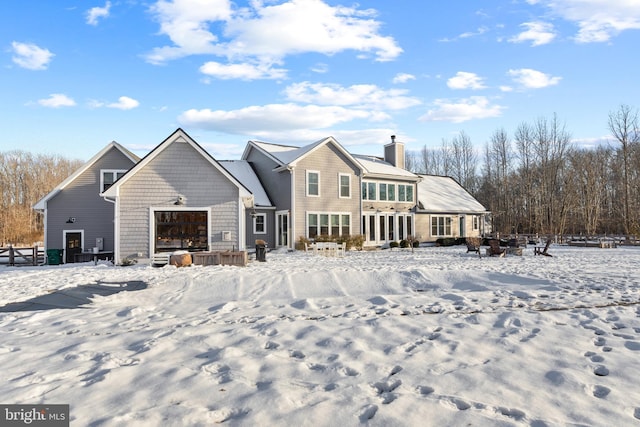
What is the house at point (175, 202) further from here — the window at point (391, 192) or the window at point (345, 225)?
the window at point (391, 192)

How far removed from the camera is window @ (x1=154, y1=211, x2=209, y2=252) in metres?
17.9

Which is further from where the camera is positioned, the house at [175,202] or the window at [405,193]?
the window at [405,193]

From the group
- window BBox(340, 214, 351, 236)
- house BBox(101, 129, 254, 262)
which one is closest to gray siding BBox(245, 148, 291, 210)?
window BBox(340, 214, 351, 236)

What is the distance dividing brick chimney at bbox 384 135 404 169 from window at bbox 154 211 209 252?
62.5 feet

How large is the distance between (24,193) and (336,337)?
62289 millimetres

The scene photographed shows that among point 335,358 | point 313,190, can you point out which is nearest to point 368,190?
Result: point 313,190

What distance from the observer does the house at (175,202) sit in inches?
674

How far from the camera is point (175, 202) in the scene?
57.6 feet

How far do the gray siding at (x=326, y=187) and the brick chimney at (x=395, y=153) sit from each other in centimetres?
737

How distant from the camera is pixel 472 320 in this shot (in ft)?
21.6

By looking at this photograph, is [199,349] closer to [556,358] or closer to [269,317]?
[269,317]

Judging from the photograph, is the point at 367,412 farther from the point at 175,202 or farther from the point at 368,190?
the point at 368,190

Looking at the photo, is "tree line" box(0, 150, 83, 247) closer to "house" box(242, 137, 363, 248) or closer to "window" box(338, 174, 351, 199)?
"house" box(242, 137, 363, 248)

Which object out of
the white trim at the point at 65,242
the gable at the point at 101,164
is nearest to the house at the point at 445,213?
the gable at the point at 101,164
